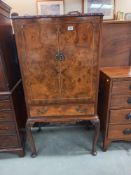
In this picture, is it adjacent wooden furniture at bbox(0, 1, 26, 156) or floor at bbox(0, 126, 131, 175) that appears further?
floor at bbox(0, 126, 131, 175)

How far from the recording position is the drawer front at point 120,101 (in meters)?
1.54

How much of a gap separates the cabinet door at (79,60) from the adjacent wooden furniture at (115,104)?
0.65 feet

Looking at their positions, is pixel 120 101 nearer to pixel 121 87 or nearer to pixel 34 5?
pixel 121 87

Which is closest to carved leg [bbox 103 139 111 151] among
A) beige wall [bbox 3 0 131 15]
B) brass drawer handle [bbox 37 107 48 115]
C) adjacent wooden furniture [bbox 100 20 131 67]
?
brass drawer handle [bbox 37 107 48 115]

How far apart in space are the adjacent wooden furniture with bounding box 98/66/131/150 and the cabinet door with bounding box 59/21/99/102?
197mm

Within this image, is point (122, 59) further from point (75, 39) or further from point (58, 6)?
point (58, 6)

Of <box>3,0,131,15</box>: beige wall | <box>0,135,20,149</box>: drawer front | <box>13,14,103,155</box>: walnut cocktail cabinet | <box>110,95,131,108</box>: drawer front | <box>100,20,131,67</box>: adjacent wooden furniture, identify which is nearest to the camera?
<box>13,14,103,155</box>: walnut cocktail cabinet

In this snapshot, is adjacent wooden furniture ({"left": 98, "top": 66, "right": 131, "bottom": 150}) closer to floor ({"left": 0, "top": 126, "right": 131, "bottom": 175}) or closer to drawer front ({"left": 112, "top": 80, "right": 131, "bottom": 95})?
drawer front ({"left": 112, "top": 80, "right": 131, "bottom": 95})

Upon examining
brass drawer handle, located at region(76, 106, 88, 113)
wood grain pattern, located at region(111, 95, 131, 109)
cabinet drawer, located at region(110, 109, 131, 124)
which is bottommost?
cabinet drawer, located at region(110, 109, 131, 124)

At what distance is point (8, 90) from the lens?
1.50m

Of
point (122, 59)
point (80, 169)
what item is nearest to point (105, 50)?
point (122, 59)

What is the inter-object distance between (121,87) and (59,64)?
0.65 metres

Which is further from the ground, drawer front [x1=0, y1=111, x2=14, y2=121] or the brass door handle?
the brass door handle

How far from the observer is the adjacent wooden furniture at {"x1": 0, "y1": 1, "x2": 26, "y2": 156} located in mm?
1436
